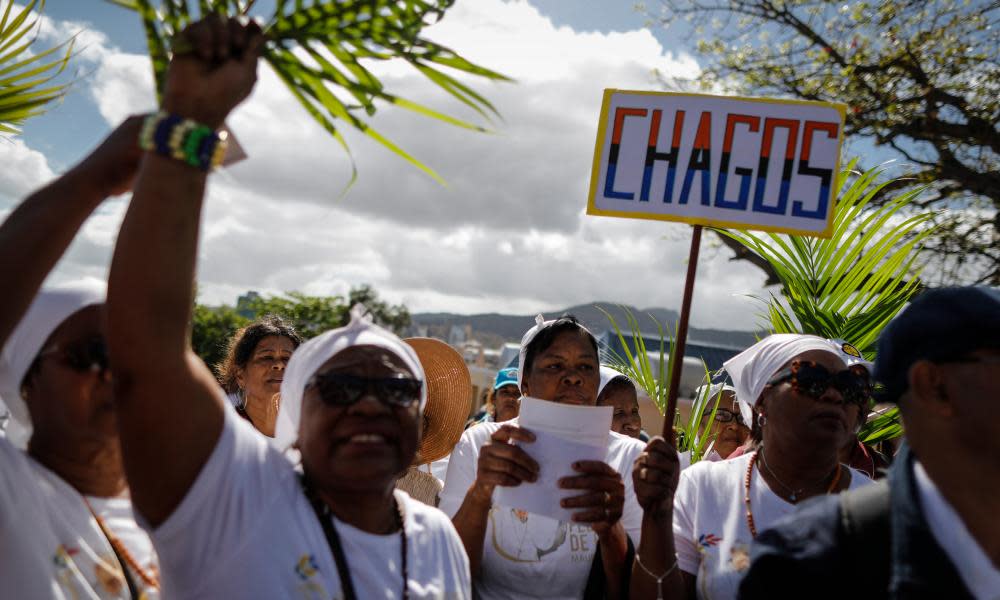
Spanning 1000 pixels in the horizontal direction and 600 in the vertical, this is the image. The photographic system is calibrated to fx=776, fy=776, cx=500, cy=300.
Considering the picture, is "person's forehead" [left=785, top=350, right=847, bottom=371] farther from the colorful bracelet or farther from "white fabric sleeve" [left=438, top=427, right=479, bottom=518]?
the colorful bracelet

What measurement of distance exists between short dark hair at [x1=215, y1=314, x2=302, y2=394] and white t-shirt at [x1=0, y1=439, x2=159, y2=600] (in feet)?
8.24

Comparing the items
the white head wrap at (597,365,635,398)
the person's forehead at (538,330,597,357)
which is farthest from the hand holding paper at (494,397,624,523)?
Result: the white head wrap at (597,365,635,398)

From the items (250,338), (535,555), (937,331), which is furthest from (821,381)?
(250,338)

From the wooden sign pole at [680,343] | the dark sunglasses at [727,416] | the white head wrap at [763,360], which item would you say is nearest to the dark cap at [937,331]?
the wooden sign pole at [680,343]

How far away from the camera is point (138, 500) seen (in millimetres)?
1587

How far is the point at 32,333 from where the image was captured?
1838mm

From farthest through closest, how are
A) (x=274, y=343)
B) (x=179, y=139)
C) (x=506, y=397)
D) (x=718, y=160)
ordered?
(x=506, y=397) < (x=274, y=343) < (x=718, y=160) < (x=179, y=139)

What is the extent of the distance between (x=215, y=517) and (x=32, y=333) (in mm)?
658

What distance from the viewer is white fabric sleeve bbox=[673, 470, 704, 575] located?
2.75 meters

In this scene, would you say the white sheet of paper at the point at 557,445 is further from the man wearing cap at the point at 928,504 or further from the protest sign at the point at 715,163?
the man wearing cap at the point at 928,504

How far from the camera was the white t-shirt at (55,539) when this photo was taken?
1.57m

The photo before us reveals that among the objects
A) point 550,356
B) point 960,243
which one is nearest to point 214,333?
point 960,243

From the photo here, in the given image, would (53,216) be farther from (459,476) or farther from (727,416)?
(727,416)

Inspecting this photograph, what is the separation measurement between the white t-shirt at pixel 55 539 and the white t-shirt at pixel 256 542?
0.15 metres
